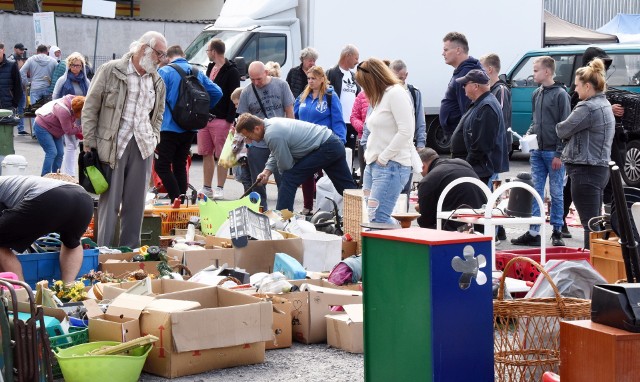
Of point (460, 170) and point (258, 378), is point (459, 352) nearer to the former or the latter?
point (258, 378)

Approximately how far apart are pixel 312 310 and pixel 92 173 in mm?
2824

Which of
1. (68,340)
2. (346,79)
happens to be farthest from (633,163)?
(68,340)

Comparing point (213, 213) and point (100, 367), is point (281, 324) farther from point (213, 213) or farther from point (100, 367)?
point (213, 213)

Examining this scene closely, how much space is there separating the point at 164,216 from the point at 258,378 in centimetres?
405

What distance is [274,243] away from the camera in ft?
26.2

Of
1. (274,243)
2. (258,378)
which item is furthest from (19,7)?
(258,378)

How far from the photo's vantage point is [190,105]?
35.6 feet

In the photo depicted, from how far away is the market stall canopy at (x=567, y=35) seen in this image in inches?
928

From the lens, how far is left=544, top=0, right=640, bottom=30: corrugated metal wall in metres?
35.1

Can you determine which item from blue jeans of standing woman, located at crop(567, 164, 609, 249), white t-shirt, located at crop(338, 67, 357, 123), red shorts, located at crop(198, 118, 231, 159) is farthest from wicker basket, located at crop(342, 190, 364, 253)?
white t-shirt, located at crop(338, 67, 357, 123)

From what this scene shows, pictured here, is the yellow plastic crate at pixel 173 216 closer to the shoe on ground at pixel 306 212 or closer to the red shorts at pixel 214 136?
the shoe on ground at pixel 306 212

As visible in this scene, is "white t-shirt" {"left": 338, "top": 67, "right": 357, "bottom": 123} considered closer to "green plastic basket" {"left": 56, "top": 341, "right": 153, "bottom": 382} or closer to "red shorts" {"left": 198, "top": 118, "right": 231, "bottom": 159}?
"red shorts" {"left": 198, "top": 118, "right": 231, "bottom": 159}

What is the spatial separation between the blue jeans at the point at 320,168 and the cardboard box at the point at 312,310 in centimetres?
336

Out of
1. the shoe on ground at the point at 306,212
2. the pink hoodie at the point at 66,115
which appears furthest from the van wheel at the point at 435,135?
the pink hoodie at the point at 66,115
